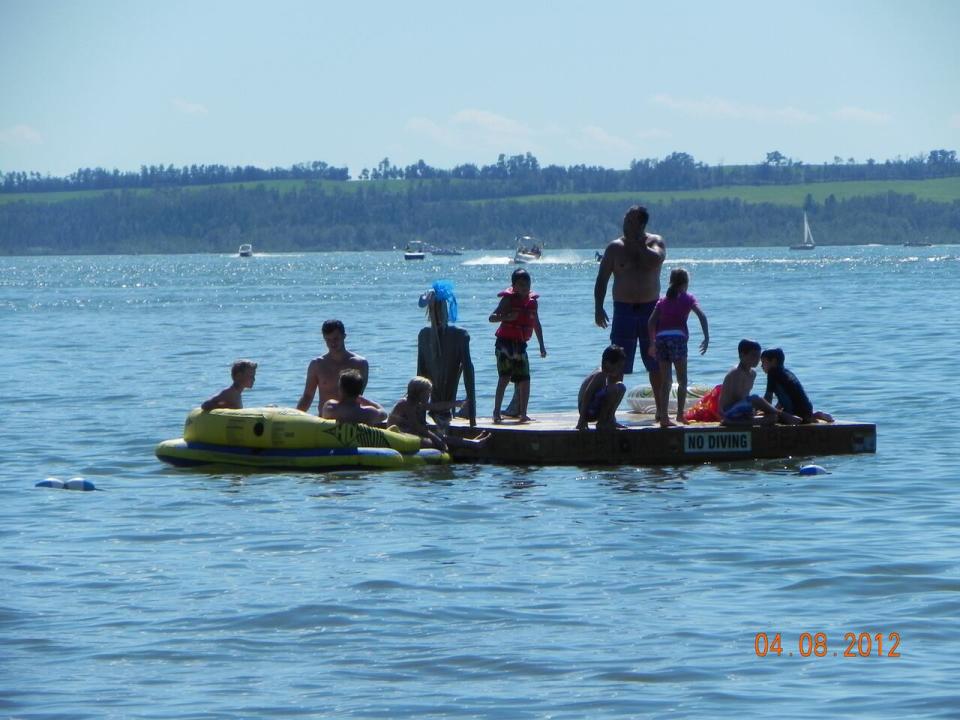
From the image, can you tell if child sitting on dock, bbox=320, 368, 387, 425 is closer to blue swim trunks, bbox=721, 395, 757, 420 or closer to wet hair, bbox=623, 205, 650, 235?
wet hair, bbox=623, 205, 650, 235

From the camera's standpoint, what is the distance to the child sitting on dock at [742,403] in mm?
15531

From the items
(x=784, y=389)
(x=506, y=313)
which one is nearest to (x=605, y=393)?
(x=506, y=313)

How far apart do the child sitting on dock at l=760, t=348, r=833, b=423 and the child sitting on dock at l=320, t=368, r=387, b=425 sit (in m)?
3.70

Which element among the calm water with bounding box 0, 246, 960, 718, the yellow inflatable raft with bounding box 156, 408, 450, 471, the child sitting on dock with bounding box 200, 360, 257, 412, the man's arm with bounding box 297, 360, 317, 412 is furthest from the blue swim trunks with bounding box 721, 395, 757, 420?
the child sitting on dock with bounding box 200, 360, 257, 412

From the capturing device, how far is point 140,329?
5453 centimetres

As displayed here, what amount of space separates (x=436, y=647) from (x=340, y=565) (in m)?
2.27

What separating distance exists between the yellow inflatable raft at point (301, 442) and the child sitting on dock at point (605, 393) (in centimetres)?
142

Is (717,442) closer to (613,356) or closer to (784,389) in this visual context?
(784,389)

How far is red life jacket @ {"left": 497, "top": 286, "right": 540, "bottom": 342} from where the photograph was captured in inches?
628

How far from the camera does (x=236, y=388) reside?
15.8 metres

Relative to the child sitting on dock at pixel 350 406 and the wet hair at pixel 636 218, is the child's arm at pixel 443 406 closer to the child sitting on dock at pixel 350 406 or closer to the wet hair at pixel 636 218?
the child sitting on dock at pixel 350 406

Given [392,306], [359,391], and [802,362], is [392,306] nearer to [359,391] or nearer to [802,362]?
[802,362]
